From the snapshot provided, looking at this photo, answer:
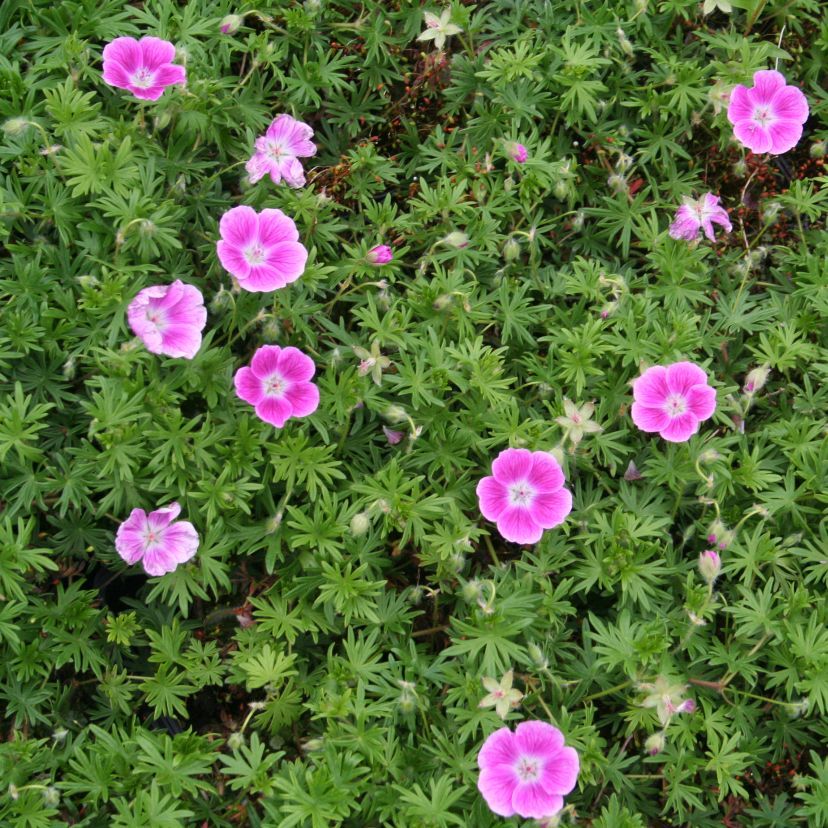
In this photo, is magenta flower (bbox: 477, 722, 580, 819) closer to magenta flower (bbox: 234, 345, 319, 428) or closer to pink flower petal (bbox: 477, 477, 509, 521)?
pink flower petal (bbox: 477, 477, 509, 521)

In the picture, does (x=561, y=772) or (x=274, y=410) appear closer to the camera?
(x=561, y=772)

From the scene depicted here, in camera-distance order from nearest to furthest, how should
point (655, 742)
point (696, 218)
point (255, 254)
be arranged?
point (655, 742) < point (255, 254) < point (696, 218)

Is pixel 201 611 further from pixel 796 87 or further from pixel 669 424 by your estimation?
pixel 796 87

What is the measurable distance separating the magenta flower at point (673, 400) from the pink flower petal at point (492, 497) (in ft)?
1.68

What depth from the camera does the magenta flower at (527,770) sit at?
284 centimetres

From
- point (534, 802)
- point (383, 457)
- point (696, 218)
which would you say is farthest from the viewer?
point (696, 218)

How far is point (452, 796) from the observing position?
289 cm

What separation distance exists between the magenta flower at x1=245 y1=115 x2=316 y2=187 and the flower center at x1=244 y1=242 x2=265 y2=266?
281 millimetres

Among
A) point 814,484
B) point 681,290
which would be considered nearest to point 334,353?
point 681,290

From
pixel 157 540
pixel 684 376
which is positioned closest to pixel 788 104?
pixel 684 376

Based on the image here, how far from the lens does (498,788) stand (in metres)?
2.87

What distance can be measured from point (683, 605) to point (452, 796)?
958 millimetres

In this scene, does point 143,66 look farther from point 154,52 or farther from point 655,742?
point 655,742

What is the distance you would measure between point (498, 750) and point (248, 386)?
1.30 metres
